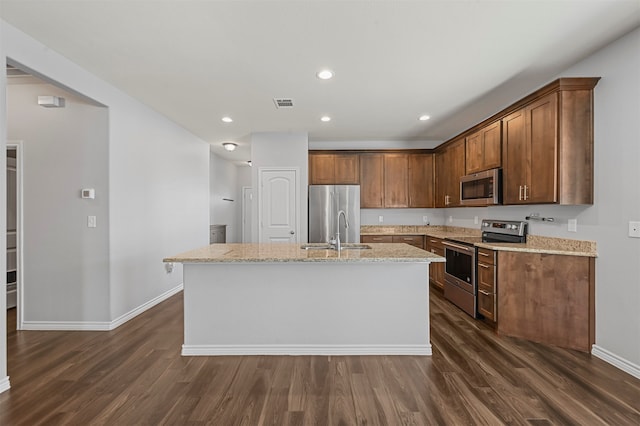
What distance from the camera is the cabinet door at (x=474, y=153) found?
4.10 metres

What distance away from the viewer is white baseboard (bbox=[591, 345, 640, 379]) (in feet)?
7.72

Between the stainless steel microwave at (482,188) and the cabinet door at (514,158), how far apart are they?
8 centimetres

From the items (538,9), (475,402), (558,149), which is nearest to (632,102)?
(558,149)

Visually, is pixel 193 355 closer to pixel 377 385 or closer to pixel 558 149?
pixel 377 385

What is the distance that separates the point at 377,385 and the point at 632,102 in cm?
289

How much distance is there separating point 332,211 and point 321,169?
90 cm

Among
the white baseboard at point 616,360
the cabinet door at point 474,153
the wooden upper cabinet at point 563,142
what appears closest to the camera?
the white baseboard at point 616,360

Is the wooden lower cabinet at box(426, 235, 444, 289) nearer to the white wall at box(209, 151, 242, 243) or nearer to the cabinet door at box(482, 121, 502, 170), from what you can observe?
the cabinet door at box(482, 121, 502, 170)

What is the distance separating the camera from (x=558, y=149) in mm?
2779

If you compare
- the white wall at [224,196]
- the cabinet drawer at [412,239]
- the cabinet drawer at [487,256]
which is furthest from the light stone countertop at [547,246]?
the white wall at [224,196]

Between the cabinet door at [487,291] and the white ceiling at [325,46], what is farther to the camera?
the cabinet door at [487,291]

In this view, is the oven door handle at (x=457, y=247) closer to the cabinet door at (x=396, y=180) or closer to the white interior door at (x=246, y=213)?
the cabinet door at (x=396, y=180)

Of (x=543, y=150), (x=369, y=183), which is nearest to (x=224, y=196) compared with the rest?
(x=369, y=183)

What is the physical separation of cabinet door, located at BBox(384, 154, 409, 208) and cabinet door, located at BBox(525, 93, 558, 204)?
8.59 ft
